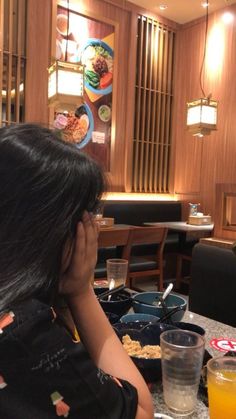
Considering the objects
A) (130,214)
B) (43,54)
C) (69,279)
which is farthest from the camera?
(130,214)

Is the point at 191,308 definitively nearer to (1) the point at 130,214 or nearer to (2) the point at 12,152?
(2) the point at 12,152

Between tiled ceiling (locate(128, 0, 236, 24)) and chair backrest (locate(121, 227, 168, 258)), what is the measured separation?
3.55 metres

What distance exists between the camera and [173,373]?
0.81 meters

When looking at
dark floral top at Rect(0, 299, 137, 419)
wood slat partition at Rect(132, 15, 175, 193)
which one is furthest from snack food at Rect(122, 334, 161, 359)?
wood slat partition at Rect(132, 15, 175, 193)

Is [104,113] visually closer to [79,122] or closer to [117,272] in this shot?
[79,122]

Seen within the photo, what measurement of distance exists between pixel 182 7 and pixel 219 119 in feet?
5.60

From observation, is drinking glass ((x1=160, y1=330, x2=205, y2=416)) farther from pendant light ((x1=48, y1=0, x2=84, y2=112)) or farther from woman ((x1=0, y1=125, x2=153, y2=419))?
pendant light ((x1=48, y1=0, x2=84, y2=112))

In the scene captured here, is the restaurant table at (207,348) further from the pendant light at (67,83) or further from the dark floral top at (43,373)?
the pendant light at (67,83)

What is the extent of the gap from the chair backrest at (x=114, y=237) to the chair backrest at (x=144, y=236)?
0.06m

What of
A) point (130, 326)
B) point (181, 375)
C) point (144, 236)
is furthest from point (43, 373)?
point (144, 236)

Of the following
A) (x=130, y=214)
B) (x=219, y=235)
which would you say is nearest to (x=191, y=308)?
(x=219, y=235)

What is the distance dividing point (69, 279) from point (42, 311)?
0.65 feet

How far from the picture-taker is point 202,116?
4.29 m

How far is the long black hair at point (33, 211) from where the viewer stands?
2.05 feet
